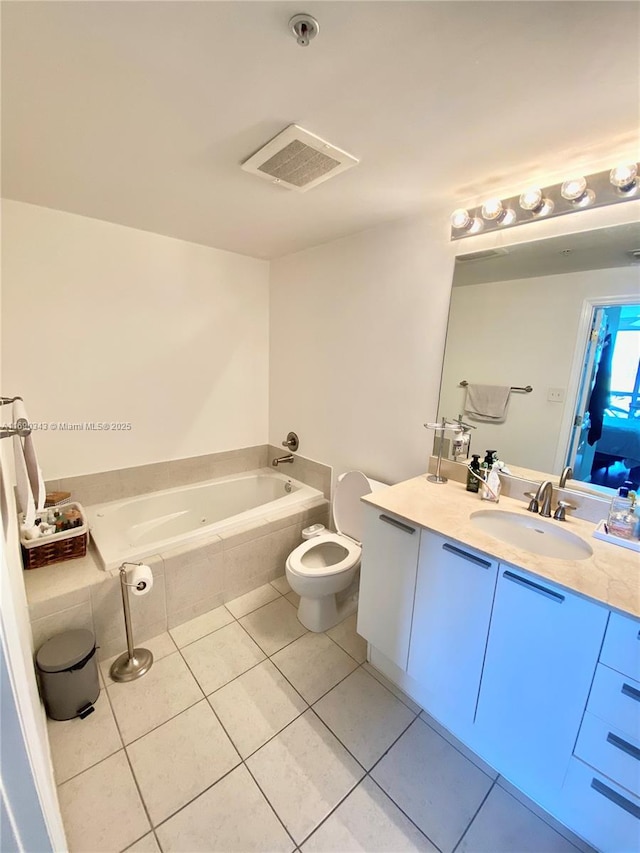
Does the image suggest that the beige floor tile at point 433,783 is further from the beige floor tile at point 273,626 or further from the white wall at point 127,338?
the white wall at point 127,338

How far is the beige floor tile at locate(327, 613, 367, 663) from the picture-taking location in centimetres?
183

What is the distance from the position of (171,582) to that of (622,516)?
2.11 m

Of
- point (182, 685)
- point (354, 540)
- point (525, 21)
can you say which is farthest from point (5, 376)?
point (525, 21)

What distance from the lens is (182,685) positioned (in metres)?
1.64

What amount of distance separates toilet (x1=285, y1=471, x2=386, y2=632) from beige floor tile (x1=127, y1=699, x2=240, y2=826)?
65cm

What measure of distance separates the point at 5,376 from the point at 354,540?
2.23m

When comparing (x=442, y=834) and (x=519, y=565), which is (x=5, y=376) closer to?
(x=519, y=565)

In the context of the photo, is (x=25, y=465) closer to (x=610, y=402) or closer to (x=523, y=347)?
(x=523, y=347)

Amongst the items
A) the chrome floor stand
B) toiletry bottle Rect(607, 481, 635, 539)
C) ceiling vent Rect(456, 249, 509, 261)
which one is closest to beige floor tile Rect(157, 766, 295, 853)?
the chrome floor stand

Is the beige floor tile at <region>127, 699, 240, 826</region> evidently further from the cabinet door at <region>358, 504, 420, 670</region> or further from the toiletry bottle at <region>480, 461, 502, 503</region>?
the toiletry bottle at <region>480, 461, 502, 503</region>

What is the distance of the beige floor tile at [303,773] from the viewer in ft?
3.92

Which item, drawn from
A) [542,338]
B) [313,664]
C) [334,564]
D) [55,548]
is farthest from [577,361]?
[55,548]

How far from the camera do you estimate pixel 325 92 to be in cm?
103

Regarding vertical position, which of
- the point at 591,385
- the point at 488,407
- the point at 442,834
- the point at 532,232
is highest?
the point at 532,232
